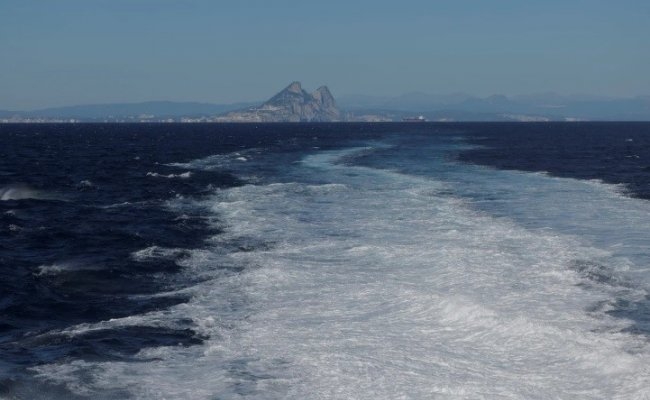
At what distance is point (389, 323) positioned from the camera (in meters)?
17.9

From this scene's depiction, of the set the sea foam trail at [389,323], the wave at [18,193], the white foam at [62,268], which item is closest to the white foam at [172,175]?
the wave at [18,193]

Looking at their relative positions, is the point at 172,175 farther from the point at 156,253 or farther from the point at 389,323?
the point at 389,323

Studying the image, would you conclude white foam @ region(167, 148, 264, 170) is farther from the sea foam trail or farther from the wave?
the sea foam trail

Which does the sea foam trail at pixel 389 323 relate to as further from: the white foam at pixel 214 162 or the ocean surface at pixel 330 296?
the white foam at pixel 214 162

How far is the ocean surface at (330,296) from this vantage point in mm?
14367

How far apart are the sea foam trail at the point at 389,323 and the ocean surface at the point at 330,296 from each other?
0.06m

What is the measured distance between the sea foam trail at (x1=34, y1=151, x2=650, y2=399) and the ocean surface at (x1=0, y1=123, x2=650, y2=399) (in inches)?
2.5

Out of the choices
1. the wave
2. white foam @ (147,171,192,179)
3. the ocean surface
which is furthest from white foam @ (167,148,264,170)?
the ocean surface

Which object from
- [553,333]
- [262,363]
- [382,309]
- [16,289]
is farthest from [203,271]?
[553,333]

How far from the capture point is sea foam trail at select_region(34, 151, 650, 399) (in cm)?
1402

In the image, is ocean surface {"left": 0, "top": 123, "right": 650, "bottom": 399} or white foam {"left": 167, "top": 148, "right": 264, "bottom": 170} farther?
white foam {"left": 167, "top": 148, "right": 264, "bottom": 170}

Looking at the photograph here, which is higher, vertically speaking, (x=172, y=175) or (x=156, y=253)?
(x=172, y=175)

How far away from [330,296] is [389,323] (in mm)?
2828

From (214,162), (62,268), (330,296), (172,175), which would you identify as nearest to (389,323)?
(330,296)
